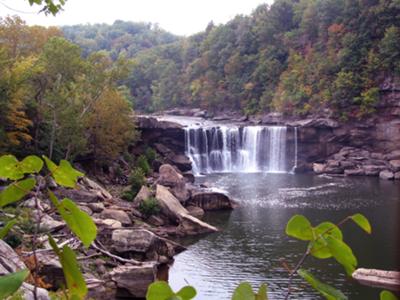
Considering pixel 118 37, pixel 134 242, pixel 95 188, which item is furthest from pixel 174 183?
pixel 118 37

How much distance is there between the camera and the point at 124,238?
14.6 meters

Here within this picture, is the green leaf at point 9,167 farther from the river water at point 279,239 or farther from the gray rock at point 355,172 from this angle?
the gray rock at point 355,172

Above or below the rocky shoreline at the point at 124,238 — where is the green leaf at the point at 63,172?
above

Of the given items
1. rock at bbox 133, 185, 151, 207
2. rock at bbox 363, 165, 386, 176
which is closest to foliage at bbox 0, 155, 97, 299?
rock at bbox 133, 185, 151, 207

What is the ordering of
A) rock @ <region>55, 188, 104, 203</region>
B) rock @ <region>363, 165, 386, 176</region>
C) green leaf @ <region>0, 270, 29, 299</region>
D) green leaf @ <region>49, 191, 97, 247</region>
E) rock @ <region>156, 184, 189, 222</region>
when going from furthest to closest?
rock @ <region>363, 165, 386, 176</region> < rock @ <region>156, 184, 189, 222</region> < rock @ <region>55, 188, 104, 203</region> < green leaf @ <region>49, 191, 97, 247</region> < green leaf @ <region>0, 270, 29, 299</region>

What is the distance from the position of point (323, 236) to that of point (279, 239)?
16.4 metres

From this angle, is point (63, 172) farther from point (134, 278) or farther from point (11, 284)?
point (134, 278)

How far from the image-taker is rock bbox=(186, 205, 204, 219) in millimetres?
21497

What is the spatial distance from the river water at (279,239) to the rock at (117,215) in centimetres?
248

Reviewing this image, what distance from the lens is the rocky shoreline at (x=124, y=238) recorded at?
1024 cm

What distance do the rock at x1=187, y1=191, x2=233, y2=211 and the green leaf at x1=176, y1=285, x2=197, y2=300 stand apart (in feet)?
69.4

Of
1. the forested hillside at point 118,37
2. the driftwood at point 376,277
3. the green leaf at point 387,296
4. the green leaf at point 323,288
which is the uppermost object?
the forested hillside at point 118,37

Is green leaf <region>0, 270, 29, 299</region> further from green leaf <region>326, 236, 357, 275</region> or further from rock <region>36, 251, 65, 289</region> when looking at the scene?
rock <region>36, 251, 65, 289</region>

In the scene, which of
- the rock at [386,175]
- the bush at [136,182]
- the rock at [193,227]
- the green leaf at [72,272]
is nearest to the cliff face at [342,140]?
the rock at [386,175]
